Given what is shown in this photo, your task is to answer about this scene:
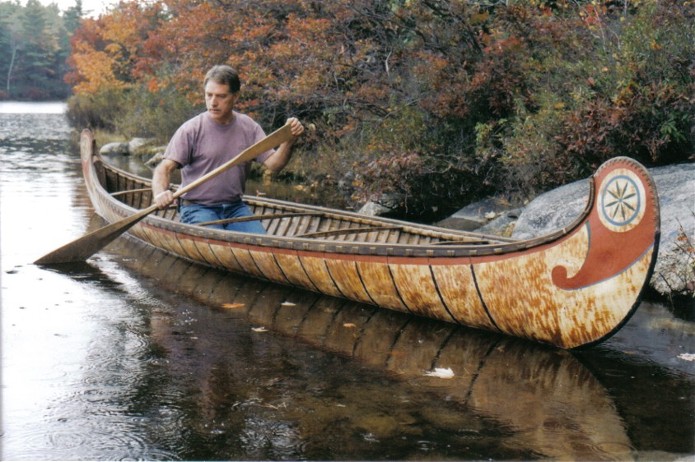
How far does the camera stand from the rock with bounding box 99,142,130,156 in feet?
77.9

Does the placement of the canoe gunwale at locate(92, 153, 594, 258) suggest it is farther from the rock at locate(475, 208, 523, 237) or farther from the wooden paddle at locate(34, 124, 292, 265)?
the rock at locate(475, 208, 523, 237)

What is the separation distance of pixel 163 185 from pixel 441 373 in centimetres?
300

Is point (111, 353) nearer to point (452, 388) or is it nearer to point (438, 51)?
point (452, 388)

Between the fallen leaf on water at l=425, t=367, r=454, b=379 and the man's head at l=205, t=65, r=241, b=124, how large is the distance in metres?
2.96

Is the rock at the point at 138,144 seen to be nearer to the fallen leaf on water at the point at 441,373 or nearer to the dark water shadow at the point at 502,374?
the dark water shadow at the point at 502,374

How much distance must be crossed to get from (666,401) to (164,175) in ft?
13.7

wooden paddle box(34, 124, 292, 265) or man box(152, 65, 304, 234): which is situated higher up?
man box(152, 65, 304, 234)

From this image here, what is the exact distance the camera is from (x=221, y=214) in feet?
25.9

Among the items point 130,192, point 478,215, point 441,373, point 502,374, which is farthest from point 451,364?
point 478,215

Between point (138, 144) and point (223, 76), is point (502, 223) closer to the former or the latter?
point (223, 76)

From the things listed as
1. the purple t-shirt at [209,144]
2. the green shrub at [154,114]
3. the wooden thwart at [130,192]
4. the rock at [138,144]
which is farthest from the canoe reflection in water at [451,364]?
the rock at [138,144]

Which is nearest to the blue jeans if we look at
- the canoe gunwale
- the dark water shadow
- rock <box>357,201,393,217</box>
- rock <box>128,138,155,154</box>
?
the canoe gunwale

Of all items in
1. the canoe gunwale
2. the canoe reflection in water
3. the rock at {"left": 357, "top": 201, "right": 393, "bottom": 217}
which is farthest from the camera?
the rock at {"left": 357, "top": 201, "right": 393, "bottom": 217}

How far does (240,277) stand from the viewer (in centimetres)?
782
